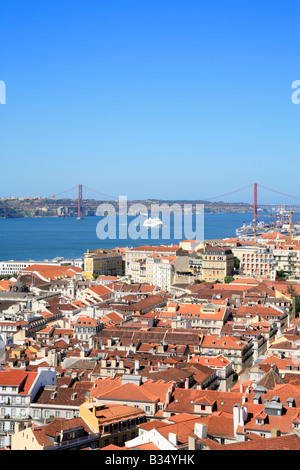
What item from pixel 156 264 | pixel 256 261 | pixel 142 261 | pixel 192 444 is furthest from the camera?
pixel 142 261

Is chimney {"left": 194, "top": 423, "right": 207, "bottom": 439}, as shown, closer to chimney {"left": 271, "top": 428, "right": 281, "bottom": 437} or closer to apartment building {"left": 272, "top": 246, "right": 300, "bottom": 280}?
chimney {"left": 271, "top": 428, "right": 281, "bottom": 437}

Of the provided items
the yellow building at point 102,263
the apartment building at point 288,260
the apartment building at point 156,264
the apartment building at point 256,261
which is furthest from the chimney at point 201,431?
the yellow building at point 102,263

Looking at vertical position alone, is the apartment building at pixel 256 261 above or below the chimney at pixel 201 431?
above

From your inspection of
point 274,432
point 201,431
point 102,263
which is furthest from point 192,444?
point 102,263

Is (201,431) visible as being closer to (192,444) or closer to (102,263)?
(192,444)

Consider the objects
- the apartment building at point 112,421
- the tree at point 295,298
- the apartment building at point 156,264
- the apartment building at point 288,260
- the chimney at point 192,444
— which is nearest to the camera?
the chimney at point 192,444

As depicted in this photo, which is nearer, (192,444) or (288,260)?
(192,444)

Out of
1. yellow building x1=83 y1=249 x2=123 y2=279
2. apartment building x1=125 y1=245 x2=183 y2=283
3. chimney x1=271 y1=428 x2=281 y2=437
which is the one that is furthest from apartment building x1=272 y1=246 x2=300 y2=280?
chimney x1=271 y1=428 x2=281 y2=437

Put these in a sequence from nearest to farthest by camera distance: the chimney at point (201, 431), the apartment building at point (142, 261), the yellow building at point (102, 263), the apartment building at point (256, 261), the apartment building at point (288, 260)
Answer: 1. the chimney at point (201, 431)
2. the apartment building at point (288, 260)
3. the apartment building at point (256, 261)
4. the apartment building at point (142, 261)
5. the yellow building at point (102, 263)

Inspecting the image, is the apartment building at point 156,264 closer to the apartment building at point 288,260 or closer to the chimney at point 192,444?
the apartment building at point 288,260

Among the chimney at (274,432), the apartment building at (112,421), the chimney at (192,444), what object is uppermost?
the chimney at (192,444)
